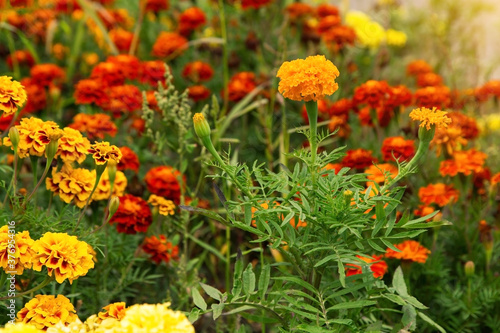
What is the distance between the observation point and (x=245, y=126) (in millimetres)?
2668

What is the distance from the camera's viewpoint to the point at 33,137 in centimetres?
145

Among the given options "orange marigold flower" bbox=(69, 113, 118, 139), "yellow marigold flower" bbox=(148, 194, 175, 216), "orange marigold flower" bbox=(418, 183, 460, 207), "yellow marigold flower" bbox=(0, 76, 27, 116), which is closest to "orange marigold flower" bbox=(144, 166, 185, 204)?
"yellow marigold flower" bbox=(148, 194, 175, 216)

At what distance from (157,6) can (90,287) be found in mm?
1685

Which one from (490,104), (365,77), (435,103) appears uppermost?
(435,103)

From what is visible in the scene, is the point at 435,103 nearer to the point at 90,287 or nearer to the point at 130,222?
the point at 130,222

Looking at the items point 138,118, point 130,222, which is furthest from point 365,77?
point 130,222

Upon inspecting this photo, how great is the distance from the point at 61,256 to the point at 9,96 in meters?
0.44

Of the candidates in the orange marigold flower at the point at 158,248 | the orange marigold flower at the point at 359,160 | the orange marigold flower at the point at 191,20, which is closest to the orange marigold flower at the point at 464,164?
the orange marigold flower at the point at 359,160

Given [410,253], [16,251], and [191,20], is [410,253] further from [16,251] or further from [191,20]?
[191,20]

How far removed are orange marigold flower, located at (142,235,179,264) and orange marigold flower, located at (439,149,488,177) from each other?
879 millimetres

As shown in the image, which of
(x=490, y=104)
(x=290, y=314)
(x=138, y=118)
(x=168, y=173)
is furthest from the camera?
(x=490, y=104)

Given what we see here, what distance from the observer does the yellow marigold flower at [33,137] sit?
1.45 m

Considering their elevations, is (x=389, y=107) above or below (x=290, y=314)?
above

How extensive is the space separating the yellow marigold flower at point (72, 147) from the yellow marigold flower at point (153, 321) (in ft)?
2.31
